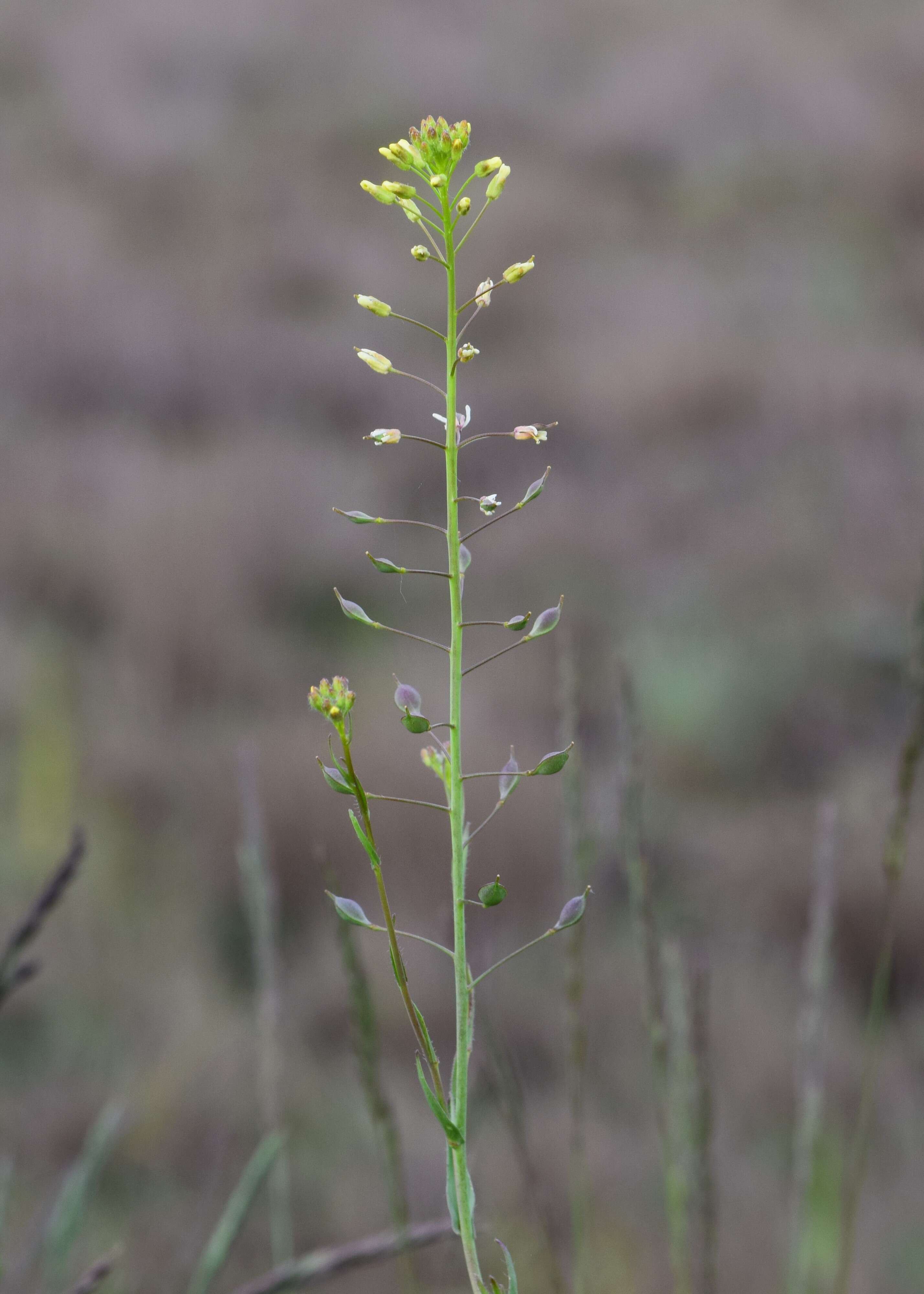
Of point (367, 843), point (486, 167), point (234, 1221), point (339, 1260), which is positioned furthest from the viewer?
point (234, 1221)

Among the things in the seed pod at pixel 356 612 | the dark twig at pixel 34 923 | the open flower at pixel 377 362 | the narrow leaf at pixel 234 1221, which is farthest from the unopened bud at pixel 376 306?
the narrow leaf at pixel 234 1221

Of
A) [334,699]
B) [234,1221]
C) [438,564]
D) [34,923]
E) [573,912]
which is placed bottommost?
[438,564]

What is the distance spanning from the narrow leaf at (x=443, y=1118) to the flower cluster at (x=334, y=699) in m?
0.14

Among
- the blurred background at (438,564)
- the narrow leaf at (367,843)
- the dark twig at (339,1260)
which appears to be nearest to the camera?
the narrow leaf at (367,843)

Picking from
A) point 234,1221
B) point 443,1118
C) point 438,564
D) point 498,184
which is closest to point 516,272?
point 498,184

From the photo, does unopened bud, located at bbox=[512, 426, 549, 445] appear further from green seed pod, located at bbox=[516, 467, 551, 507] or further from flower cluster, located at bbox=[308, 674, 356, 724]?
flower cluster, located at bbox=[308, 674, 356, 724]

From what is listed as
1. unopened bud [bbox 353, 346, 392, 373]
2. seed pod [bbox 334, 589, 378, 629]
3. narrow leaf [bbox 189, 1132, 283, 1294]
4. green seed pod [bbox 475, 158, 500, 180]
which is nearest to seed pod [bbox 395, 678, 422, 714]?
seed pod [bbox 334, 589, 378, 629]

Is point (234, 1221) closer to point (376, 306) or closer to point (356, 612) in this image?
point (356, 612)

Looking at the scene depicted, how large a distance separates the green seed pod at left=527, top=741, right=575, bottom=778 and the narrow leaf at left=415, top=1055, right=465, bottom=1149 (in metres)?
0.13

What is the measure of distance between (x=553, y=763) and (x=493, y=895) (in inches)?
2.6

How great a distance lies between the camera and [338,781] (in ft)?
1.35

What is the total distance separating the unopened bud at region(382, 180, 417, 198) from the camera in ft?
1.48

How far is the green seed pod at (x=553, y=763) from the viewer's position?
42cm

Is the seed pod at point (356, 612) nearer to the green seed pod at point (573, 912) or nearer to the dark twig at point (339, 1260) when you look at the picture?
the green seed pod at point (573, 912)
